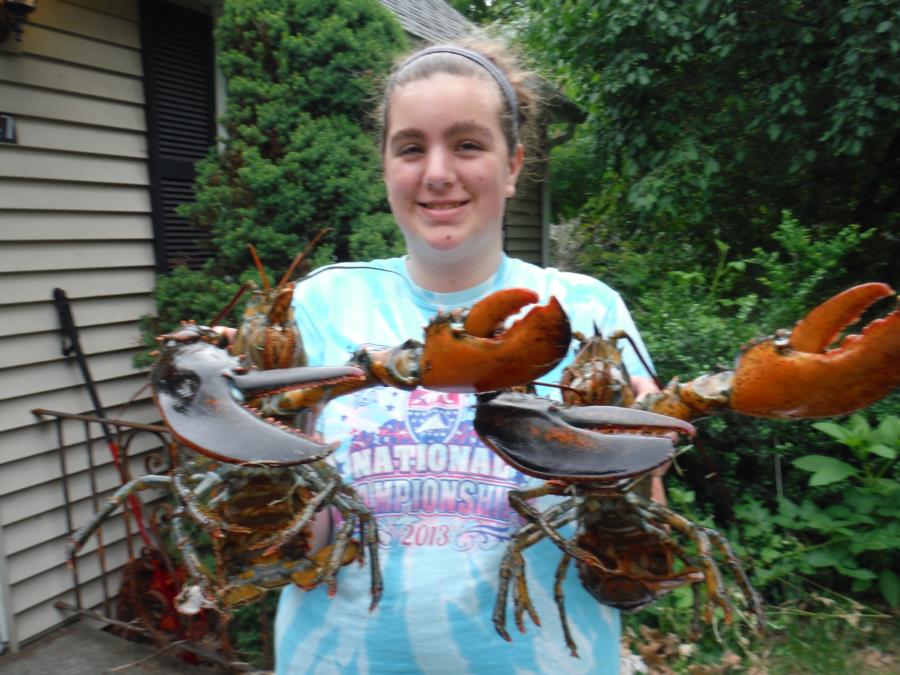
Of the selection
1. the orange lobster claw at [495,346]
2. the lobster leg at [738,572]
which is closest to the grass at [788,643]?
the lobster leg at [738,572]

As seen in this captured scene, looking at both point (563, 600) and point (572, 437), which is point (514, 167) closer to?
point (572, 437)

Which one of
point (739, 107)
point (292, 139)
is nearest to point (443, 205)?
point (292, 139)

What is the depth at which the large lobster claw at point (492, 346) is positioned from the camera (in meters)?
1.11

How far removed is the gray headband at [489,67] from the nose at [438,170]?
274mm

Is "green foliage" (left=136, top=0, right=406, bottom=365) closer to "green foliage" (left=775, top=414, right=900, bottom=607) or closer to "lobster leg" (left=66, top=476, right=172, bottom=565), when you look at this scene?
"lobster leg" (left=66, top=476, right=172, bottom=565)

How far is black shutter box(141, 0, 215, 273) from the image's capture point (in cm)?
489

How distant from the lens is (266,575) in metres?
1.63

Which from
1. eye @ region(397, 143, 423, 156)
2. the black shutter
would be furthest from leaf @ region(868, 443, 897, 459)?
the black shutter

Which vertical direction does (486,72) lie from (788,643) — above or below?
above

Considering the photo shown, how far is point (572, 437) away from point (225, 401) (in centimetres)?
60

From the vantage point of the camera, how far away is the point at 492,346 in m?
1.14

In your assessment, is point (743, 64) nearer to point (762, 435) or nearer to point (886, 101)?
point (886, 101)

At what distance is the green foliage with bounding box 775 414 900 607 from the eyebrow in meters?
2.94

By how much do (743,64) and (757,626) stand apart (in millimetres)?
6037
